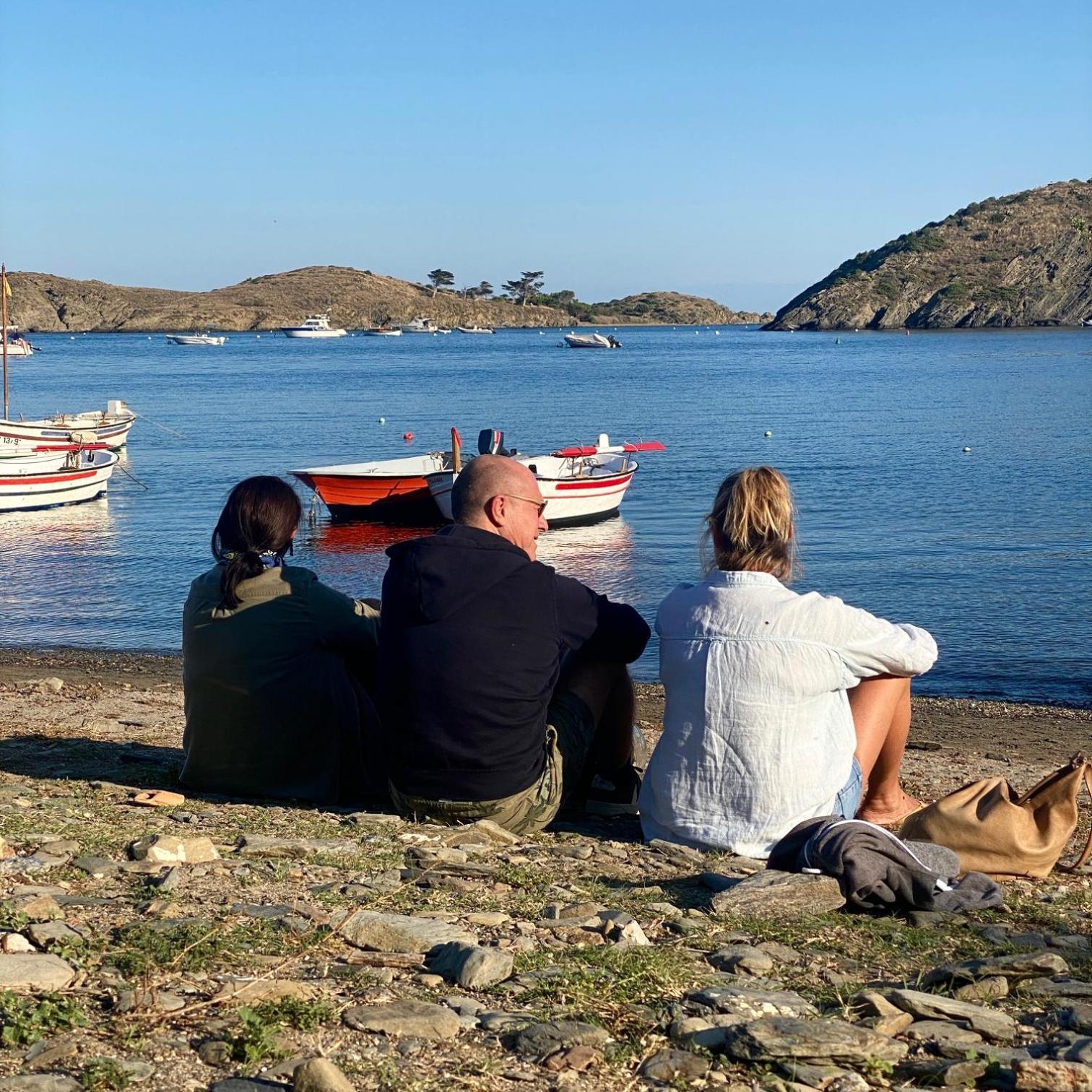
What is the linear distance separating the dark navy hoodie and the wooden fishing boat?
812 inches

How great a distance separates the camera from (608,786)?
5.58 m

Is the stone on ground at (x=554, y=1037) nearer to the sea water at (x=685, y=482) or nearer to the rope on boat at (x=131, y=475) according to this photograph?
the sea water at (x=685, y=482)

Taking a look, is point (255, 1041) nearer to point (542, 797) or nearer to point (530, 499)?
point (542, 797)

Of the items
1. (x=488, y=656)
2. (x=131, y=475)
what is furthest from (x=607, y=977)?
(x=131, y=475)

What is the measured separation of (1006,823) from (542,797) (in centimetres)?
159

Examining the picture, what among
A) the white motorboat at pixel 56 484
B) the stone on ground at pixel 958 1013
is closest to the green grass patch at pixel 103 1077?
the stone on ground at pixel 958 1013

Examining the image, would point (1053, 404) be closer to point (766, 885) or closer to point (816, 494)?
point (816, 494)

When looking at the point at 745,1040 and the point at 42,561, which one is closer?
the point at 745,1040

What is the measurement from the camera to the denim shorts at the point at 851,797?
4523 mm

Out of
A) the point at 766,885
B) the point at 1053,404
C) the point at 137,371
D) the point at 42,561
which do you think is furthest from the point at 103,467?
the point at 137,371

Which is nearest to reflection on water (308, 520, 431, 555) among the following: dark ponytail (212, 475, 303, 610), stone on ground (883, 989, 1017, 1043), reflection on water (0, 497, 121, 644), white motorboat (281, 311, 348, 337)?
reflection on water (0, 497, 121, 644)

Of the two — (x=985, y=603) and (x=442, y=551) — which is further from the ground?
(x=442, y=551)

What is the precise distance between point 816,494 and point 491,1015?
2673cm

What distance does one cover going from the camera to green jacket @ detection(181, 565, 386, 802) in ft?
17.2
